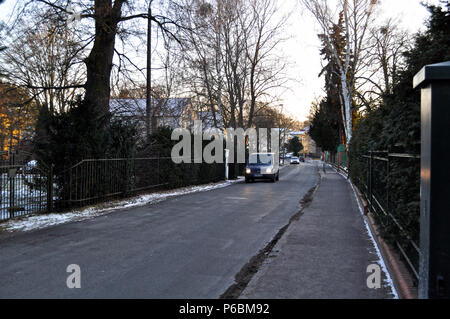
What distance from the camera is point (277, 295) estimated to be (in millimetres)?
4781

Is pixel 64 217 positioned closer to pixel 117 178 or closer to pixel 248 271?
pixel 117 178

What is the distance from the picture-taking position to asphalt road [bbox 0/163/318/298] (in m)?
5.05

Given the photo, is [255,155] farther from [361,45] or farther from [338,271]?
[338,271]

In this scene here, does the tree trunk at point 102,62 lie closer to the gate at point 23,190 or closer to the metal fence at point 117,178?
the metal fence at point 117,178

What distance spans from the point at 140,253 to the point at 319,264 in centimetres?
294

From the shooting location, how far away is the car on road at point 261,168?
86.2 feet

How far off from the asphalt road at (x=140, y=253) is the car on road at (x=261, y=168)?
557 inches

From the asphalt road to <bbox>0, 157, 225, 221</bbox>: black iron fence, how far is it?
1.69 metres

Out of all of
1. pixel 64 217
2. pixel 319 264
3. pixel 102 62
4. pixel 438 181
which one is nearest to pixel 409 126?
pixel 438 181

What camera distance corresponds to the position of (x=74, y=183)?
40.9ft

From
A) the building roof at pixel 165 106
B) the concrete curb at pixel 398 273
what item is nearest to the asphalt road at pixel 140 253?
the concrete curb at pixel 398 273

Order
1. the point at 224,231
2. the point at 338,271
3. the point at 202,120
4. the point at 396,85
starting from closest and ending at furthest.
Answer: the point at 338,271 < the point at 396,85 < the point at 224,231 < the point at 202,120
